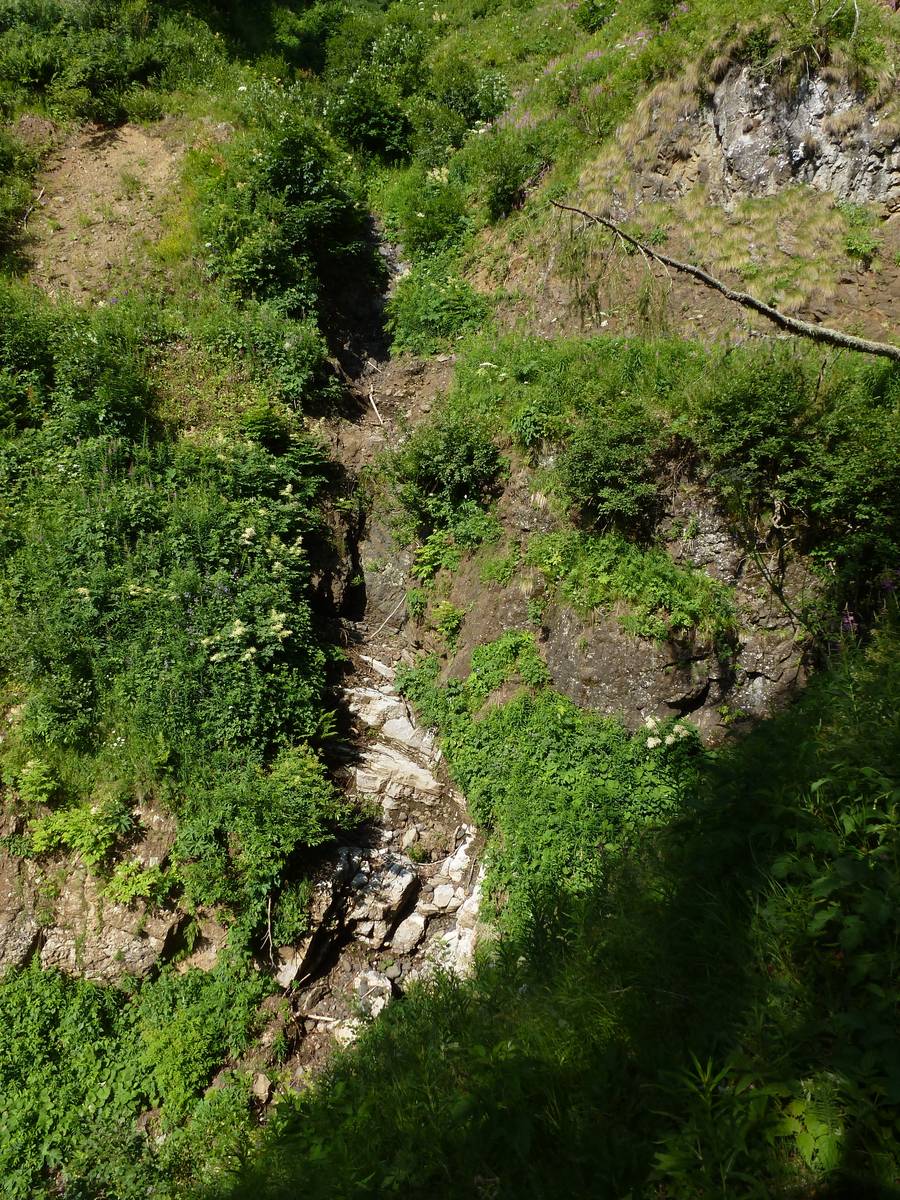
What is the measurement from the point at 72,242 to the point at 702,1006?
14.0 meters

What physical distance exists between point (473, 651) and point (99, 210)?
11020 mm

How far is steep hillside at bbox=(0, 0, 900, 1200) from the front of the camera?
316cm

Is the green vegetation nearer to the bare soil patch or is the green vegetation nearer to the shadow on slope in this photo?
the shadow on slope

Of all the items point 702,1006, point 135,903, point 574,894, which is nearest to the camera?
point 702,1006

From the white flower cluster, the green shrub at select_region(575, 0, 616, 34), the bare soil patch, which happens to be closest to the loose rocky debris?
the white flower cluster

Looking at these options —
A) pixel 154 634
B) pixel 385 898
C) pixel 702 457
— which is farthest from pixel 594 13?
pixel 385 898

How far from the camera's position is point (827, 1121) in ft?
7.79

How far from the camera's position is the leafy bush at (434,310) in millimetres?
11367

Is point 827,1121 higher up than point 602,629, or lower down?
higher up

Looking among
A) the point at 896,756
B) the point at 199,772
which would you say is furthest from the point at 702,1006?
the point at 199,772

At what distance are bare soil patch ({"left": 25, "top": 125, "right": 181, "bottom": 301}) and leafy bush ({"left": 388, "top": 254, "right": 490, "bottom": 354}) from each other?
4.57 meters

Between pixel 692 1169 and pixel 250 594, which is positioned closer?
pixel 692 1169

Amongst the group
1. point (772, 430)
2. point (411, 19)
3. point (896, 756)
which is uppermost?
point (411, 19)

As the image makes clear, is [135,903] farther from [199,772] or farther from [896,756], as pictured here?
[896,756]
